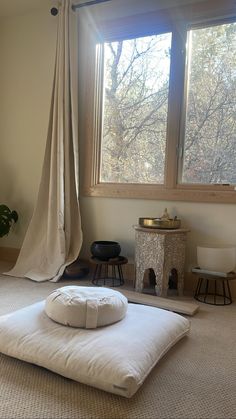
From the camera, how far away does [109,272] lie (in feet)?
9.24

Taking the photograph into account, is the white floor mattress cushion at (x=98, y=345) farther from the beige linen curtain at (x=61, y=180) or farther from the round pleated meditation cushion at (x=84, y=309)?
the beige linen curtain at (x=61, y=180)

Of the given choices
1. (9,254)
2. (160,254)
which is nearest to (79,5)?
(160,254)

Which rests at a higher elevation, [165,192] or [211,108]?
[211,108]

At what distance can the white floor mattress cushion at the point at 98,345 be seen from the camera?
110cm

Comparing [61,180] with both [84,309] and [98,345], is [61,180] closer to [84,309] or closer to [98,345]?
[84,309]

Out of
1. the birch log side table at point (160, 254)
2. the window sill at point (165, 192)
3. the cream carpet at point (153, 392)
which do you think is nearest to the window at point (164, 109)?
the window sill at point (165, 192)

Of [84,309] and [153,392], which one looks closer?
[153,392]

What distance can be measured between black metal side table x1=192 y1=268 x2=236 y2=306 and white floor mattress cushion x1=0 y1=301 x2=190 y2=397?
0.71m

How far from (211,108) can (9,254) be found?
2330 mm

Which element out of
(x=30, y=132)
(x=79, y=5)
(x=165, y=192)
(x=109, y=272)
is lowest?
(x=109, y=272)

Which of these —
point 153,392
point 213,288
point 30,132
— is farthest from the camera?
point 30,132

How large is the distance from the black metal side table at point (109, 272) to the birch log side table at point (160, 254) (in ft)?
0.65

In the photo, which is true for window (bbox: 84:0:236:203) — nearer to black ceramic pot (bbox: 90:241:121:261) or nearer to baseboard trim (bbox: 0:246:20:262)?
black ceramic pot (bbox: 90:241:121:261)

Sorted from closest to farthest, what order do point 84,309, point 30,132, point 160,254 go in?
point 84,309 → point 160,254 → point 30,132
